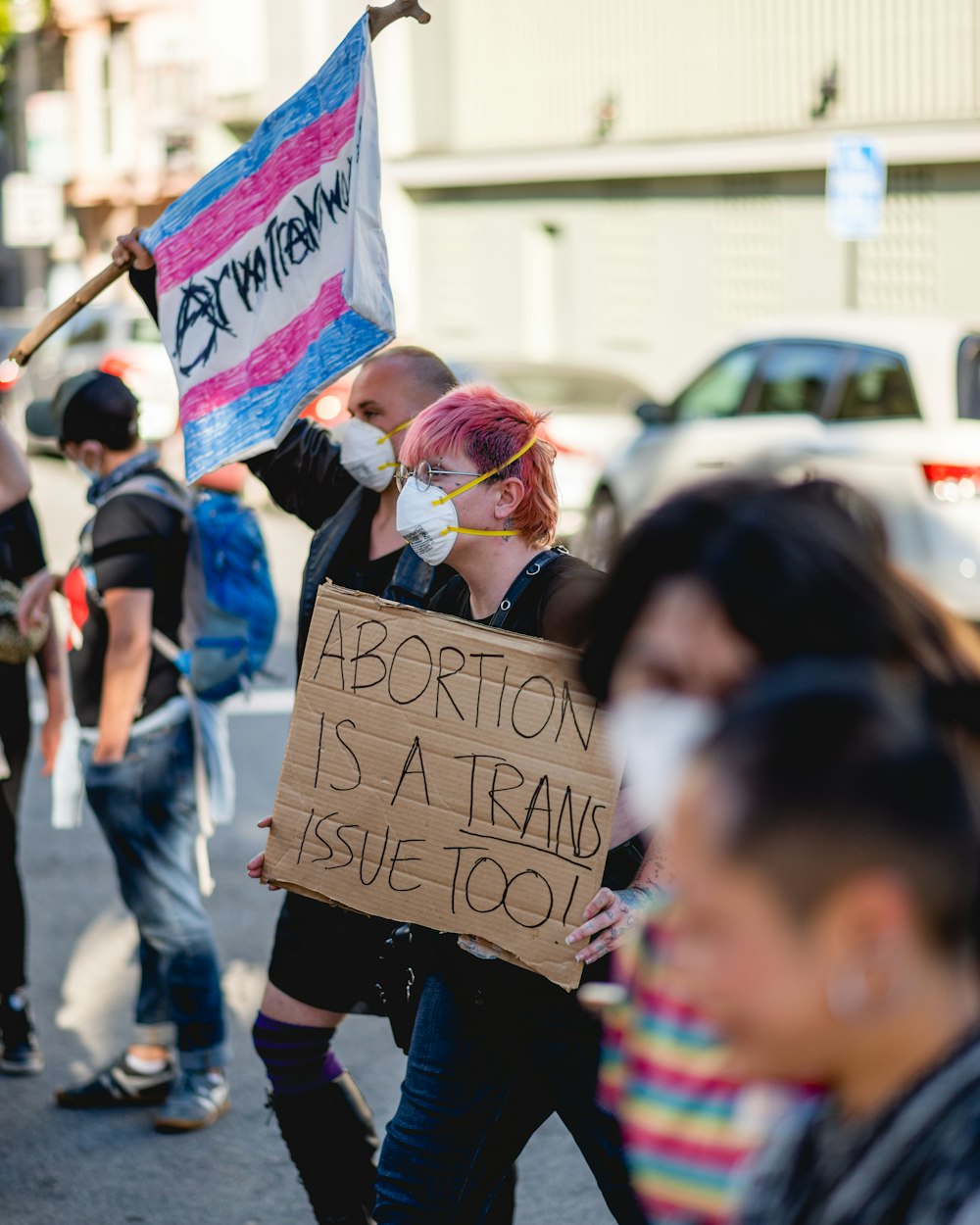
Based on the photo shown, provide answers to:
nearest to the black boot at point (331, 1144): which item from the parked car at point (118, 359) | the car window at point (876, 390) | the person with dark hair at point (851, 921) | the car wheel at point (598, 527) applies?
the person with dark hair at point (851, 921)

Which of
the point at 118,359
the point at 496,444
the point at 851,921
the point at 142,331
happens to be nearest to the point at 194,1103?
the point at 496,444

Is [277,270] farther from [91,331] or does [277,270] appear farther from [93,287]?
[91,331]

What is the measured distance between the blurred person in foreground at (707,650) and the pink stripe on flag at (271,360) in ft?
6.82

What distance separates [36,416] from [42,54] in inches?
1630

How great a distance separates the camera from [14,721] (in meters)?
5.01

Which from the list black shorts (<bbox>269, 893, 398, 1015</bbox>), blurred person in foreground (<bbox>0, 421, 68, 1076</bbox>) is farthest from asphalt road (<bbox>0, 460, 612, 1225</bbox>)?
black shorts (<bbox>269, 893, 398, 1015</bbox>)

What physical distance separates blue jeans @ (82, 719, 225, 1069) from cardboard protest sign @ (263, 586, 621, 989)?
63.5 inches

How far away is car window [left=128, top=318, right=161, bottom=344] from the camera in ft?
67.5

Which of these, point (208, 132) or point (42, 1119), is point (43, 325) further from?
point (208, 132)

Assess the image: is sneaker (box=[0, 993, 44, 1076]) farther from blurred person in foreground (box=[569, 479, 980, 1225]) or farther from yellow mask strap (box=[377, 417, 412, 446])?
blurred person in foreground (box=[569, 479, 980, 1225])

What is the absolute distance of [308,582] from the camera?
3.70 m

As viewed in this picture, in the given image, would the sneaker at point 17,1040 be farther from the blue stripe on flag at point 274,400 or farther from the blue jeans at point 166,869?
the blue stripe on flag at point 274,400

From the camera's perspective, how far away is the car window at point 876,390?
9.20 metres

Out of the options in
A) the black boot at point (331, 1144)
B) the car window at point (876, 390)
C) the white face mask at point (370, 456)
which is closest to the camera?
the black boot at point (331, 1144)
